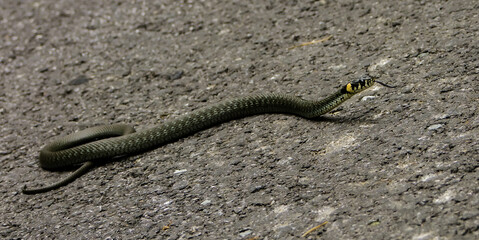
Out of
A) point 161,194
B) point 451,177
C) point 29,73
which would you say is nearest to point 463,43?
point 451,177

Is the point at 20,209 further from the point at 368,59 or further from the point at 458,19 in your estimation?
the point at 458,19

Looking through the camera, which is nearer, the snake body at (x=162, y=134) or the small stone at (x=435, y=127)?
the small stone at (x=435, y=127)

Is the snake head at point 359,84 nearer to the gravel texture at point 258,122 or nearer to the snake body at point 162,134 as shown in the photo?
the gravel texture at point 258,122

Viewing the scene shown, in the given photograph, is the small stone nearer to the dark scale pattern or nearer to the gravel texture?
the gravel texture

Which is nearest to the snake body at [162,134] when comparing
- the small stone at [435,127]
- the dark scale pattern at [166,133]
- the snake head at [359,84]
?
the dark scale pattern at [166,133]

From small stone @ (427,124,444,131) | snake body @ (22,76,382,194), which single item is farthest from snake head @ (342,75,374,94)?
small stone @ (427,124,444,131)

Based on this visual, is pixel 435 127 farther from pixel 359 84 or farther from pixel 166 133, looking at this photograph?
pixel 166 133
